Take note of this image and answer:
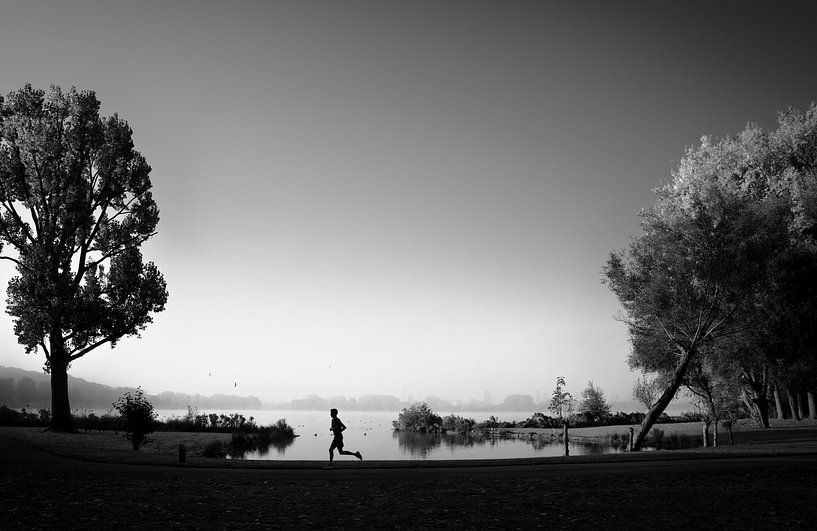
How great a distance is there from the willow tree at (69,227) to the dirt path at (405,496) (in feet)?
50.9

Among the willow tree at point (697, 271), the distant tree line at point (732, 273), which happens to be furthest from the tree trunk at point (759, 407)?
the willow tree at point (697, 271)

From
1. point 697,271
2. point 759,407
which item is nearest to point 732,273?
point 697,271

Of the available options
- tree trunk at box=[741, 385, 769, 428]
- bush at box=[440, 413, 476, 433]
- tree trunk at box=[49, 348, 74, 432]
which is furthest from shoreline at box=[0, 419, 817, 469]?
bush at box=[440, 413, 476, 433]

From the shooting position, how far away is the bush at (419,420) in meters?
77.4

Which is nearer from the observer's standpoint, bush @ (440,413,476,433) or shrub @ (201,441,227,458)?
shrub @ (201,441,227,458)

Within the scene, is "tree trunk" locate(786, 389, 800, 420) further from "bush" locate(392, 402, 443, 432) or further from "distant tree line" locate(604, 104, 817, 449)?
"bush" locate(392, 402, 443, 432)

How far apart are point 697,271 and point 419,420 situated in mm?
50783

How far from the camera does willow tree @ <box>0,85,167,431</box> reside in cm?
3591

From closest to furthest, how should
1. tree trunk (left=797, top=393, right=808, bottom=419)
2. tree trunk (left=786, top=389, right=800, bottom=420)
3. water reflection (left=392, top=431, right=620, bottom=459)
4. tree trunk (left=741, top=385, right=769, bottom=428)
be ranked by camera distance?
water reflection (left=392, top=431, right=620, bottom=459), tree trunk (left=741, top=385, right=769, bottom=428), tree trunk (left=786, top=389, right=800, bottom=420), tree trunk (left=797, top=393, right=808, bottom=419)

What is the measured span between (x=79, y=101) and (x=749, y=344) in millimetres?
49639

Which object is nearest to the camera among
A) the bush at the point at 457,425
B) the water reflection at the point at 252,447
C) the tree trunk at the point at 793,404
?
the water reflection at the point at 252,447

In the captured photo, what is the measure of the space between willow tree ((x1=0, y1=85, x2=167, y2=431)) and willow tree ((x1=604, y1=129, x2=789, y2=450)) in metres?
34.8

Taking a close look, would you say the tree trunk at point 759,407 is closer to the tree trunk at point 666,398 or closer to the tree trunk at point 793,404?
the tree trunk at point 793,404

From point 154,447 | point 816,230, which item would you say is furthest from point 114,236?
point 816,230
